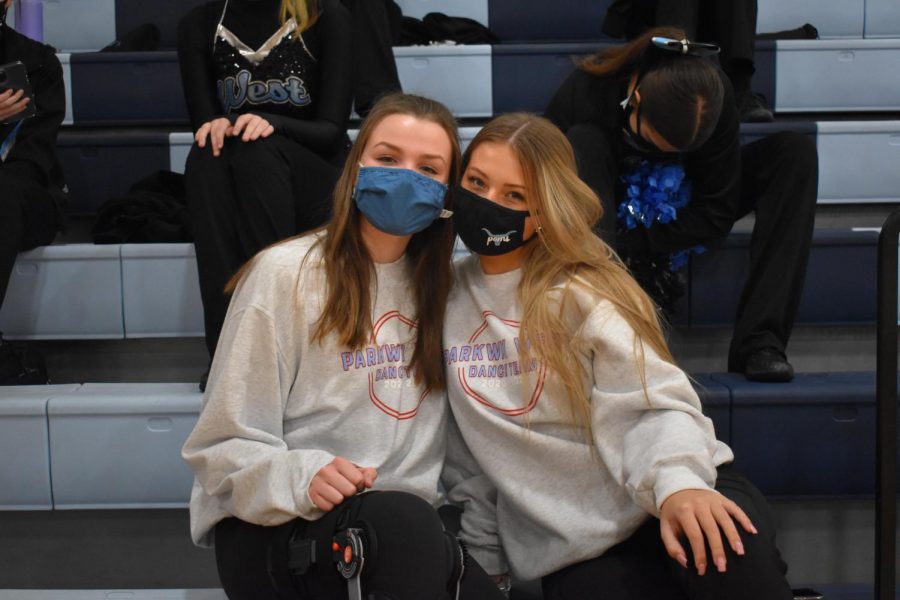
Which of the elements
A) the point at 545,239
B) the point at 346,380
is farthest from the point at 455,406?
the point at 545,239

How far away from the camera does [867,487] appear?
195 cm

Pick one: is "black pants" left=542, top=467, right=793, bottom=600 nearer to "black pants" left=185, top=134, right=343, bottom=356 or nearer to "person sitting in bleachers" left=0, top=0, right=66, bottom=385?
"black pants" left=185, top=134, right=343, bottom=356

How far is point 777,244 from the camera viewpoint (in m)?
2.09

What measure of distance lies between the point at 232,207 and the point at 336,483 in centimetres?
92

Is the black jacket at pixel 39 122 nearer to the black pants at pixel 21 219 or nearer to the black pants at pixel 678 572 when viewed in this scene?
the black pants at pixel 21 219

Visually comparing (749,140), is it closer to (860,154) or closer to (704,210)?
(860,154)

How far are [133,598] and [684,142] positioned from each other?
4.52 feet

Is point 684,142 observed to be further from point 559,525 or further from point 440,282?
point 559,525

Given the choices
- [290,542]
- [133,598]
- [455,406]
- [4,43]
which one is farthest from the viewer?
[4,43]

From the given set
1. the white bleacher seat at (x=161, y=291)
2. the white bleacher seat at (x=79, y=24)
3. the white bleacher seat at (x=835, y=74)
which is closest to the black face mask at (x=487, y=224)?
the white bleacher seat at (x=161, y=291)

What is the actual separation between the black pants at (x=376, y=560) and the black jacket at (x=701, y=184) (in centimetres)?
105

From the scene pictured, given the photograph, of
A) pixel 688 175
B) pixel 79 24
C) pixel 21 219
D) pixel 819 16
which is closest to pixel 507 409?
pixel 688 175

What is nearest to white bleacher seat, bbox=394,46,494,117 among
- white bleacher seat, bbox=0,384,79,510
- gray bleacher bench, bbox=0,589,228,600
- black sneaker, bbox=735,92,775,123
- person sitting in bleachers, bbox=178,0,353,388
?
person sitting in bleachers, bbox=178,0,353,388

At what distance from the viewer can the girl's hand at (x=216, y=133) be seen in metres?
2.01
